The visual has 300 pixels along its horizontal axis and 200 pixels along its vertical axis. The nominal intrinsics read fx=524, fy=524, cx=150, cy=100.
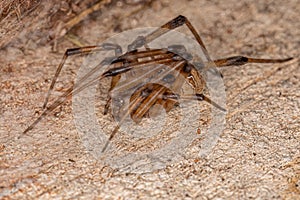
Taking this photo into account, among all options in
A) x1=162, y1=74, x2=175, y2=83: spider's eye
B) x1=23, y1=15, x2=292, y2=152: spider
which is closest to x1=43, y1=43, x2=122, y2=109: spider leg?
x1=23, y1=15, x2=292, y2=152: spider

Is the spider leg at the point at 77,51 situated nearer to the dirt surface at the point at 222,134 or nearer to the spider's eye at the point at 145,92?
the dirt surface at the point at 222,134

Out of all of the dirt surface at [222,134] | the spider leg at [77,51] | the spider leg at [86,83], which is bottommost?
the dirt surface at [222,134]

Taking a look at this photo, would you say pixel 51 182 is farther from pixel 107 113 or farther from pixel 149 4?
pixel 149 4

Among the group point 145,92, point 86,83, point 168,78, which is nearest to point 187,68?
point 168,78

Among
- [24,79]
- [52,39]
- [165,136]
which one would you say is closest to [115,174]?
[165,136]

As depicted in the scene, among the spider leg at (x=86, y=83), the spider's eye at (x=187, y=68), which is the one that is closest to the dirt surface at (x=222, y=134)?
the spider leg at (x=86, y=83)

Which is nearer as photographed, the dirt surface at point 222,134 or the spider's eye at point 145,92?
the dirt surface at point 222,134

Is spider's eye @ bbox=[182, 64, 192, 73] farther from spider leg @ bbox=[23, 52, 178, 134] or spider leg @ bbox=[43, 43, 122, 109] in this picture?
spider leg @ bbox=[43, 43, 122, 109]

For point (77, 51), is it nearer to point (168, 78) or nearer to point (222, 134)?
point (168, 78)
